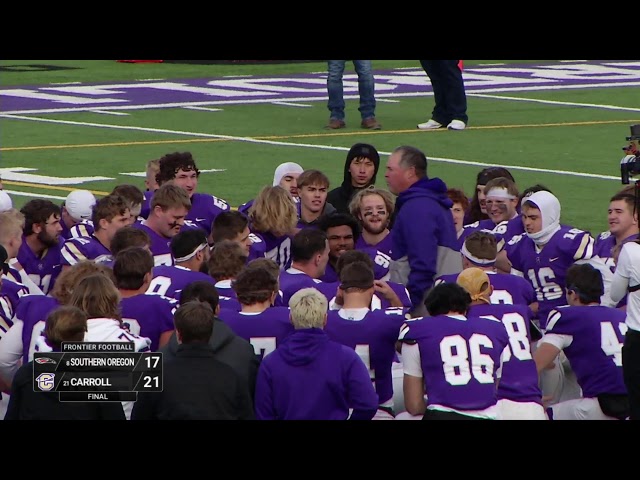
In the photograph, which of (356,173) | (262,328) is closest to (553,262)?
(356,173)

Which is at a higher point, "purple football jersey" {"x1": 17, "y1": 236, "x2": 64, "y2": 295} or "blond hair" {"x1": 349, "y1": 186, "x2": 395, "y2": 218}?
"blond hair" {"x1": 349, "y1": 186, "x2": 395, "y2": 218}

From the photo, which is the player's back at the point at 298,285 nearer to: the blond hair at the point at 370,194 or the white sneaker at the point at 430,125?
the blond hair at the point at 370,194

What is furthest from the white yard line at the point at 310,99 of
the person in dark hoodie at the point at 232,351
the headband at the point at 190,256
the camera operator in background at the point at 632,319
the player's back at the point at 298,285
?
the person in dark hoodie at the point at 232,351

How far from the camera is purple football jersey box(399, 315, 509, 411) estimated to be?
754 centimetres

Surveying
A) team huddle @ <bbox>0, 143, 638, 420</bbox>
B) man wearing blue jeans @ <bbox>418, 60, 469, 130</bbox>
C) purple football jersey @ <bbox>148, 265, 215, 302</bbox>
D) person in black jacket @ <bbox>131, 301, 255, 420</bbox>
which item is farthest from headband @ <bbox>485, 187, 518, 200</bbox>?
man wearing blue jeans @ <bbox>418, 60, 469, 130</bbox>

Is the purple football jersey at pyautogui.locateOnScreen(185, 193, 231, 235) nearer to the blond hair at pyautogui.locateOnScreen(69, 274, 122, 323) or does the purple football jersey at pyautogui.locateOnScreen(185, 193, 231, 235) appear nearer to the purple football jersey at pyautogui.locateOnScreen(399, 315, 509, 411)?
the blond hair at pyautogui.locateOnScreen(69, 274, 122, 323)

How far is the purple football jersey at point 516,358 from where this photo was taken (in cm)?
816

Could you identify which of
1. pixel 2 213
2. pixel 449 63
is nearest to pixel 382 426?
pixel 2 213

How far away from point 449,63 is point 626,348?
12468 mm

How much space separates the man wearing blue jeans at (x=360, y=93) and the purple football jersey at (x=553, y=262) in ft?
34.1

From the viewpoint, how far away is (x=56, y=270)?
996cm

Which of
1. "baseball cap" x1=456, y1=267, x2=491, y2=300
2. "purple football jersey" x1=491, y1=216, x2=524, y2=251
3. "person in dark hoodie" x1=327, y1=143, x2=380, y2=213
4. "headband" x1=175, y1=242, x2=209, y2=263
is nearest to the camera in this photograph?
"baseball cap" x1=456, y1=267, x2=491, y2=300

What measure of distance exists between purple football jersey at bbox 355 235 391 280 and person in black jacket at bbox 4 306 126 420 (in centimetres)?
333
